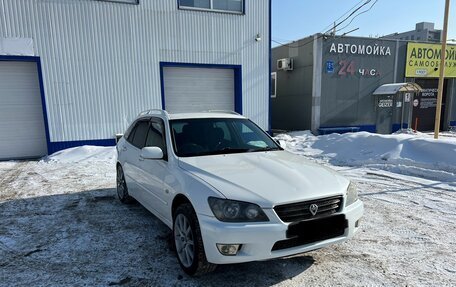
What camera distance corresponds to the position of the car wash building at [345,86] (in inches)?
586

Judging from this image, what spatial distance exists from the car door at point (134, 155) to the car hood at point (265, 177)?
140 cm

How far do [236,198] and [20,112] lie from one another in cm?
1025

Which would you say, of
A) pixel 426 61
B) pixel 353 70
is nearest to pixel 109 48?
pixel 353 70

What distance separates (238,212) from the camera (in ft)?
9.14

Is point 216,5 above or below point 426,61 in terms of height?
above

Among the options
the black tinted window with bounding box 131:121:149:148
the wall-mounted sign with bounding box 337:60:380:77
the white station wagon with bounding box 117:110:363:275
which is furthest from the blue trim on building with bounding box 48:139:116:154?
the wall-mounted sign with bounding box 337:60:380:77

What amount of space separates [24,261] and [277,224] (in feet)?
9.67

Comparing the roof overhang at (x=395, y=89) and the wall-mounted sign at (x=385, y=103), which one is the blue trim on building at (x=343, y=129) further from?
the roof overhang at (x=395, y=89)

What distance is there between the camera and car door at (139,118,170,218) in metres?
3.68

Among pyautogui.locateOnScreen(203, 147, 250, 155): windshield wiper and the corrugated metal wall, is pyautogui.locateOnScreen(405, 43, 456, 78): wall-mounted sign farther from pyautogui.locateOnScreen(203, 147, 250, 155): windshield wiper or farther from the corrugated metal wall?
pyautogui.locateOnScreen(203, 147, 250, 155): windshield wiper

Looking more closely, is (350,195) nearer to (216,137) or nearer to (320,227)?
(320,227)

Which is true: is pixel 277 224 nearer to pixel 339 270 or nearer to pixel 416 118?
pixel 339 270

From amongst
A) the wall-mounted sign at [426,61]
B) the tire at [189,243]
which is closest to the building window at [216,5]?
the wall-mounted sign at [426,61]

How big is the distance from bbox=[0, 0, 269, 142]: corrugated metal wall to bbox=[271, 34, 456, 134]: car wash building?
166 inches
